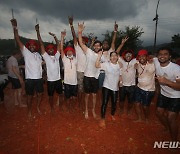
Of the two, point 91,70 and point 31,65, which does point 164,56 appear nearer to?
point 91,70

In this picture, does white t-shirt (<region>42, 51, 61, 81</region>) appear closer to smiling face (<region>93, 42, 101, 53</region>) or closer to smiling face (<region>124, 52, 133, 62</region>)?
smiling face (<region>93, 42, 101, 53</region>)

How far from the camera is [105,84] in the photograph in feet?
18.3

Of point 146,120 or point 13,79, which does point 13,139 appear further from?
point 146,120

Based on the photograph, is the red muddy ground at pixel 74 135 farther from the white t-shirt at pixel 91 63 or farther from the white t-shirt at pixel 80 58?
the white t-shirt at pixel 80 58

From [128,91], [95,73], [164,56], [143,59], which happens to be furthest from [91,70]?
[164,56]

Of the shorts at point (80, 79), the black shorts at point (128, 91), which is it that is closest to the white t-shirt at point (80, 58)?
the shorts at point (80, 79)

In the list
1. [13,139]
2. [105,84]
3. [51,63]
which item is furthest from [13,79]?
[105,84]

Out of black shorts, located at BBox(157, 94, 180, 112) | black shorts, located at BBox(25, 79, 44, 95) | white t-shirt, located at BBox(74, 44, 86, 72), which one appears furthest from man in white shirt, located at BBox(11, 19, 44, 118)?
black shorts, located at BBox(157, 94, 180, 112)

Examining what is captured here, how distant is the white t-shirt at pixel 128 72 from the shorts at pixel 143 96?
405mm

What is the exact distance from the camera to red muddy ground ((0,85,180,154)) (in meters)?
4.38

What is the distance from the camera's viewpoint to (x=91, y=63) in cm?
592

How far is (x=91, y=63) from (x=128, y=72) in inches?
51.6

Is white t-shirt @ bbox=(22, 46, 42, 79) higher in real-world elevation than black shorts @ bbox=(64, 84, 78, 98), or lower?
higher

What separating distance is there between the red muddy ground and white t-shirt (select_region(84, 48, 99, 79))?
1516 mm
